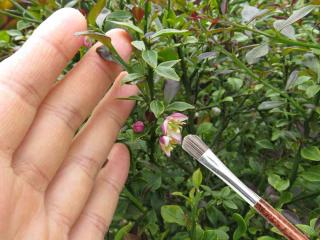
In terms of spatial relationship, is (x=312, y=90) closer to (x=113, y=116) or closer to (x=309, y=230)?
(x=309, y=230)

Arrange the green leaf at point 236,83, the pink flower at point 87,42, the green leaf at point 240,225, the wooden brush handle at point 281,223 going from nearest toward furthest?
1. the wooden brush handle at point 281,223
2. the green leaf at point 240,225
3. the pink flower at point 87,42
4. the green leaf at point 236,83

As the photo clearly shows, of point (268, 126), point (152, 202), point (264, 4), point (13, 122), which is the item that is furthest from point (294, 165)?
point (13, 122)

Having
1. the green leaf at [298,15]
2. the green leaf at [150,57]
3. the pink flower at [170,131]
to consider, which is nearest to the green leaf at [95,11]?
the green leaf at [150,57]

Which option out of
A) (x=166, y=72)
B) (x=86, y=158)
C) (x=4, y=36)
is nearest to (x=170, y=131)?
(x=166, y=72)

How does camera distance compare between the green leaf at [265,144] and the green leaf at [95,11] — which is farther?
the green leaf at [265,144]

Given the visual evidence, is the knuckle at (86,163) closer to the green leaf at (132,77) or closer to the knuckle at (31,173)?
the knuckle at (31,173)
